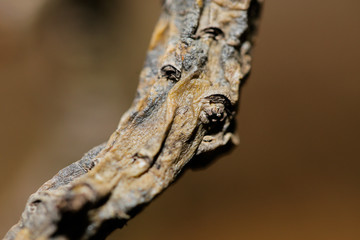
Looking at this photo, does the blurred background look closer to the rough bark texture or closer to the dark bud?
the rough bark texture

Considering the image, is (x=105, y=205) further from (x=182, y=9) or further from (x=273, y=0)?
(x=273, y=0)

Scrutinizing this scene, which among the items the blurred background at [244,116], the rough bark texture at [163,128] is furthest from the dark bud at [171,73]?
the blurred background at [244,116]

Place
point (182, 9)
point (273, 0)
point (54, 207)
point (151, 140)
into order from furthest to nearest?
point (273, 0) → point (182, 9) → point (151, 140) → point (54, 207)

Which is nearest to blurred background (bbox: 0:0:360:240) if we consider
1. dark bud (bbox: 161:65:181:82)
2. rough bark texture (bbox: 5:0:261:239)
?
rough bark texture (bbox: 5:0:261:239)

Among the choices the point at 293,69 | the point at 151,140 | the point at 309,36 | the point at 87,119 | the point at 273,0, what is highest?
the point at 273,0

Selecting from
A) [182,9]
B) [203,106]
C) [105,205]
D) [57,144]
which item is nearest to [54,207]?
[105,205]

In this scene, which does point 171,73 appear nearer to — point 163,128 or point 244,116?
point 163,128

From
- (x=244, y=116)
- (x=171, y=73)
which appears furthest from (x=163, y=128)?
(x=244, y=116)
